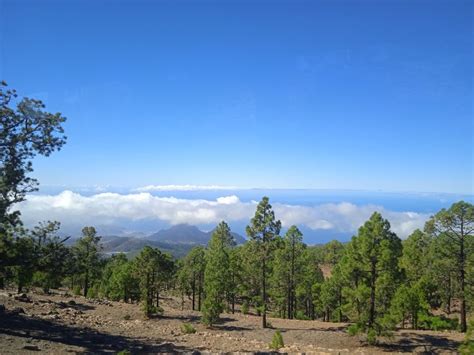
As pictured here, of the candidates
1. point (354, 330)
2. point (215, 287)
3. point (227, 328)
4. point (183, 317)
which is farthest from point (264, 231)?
point (183, 317)

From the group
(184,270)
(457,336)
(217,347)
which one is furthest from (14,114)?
(184,270)

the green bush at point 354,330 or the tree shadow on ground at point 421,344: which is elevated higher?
the green bush at point 354,330

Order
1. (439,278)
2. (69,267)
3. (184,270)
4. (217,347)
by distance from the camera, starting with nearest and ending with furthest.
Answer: (69,267), (217,347), (439,278), (184,270)

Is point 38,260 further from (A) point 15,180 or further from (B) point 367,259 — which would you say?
(B) point 367,259

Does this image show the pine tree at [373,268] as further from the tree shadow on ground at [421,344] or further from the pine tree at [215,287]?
the pine tree at [215,287]

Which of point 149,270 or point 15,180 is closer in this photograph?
point 15,180

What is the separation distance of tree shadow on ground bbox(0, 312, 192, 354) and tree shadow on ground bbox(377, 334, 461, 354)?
43.4 feet

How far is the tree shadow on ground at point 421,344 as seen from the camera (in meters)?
20.6

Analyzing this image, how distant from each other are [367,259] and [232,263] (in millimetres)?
21546

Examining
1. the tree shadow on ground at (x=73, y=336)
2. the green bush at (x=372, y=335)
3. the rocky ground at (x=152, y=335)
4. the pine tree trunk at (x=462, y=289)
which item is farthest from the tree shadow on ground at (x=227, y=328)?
the pine tree trunk at (x=462, y=289)

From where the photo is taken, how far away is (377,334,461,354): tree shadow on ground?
20630mm

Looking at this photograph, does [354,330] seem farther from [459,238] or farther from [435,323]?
[435,323]

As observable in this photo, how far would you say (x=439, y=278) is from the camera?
27.6m

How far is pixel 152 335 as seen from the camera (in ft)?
80.1
